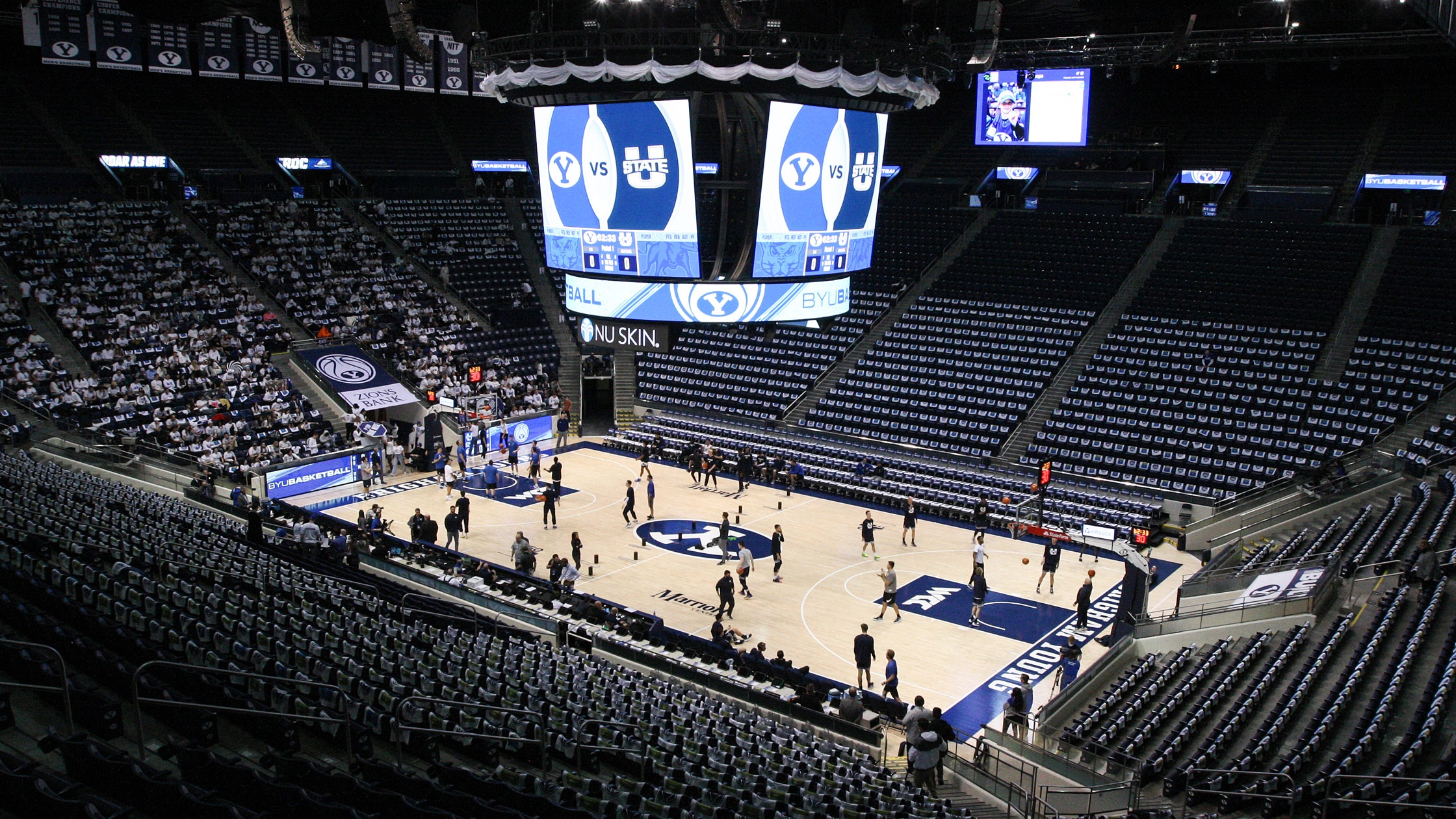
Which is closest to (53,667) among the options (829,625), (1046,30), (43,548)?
(43,548)

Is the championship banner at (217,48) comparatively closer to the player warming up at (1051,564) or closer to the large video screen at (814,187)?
the large video screen at (814,187)

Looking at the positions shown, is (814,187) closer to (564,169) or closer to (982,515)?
(564,169)

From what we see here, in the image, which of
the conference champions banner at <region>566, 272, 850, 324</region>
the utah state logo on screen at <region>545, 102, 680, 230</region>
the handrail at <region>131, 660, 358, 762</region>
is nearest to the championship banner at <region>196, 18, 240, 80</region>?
the utah state logo on screen at <region>545, 102, 680, 230</region>

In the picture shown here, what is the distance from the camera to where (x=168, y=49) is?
37.3 metres

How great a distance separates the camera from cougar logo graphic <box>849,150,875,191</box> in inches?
686

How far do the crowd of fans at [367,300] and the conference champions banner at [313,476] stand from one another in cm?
592

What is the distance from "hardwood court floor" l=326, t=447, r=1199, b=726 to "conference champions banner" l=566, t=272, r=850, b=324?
6.11 metres

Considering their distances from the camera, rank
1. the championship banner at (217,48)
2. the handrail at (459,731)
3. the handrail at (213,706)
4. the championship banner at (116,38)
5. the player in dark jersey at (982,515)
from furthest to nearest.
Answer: the championship banner at (217,48) → the championship banner at (116,38) → the player in dark jersey at (982,515) → the handrail at (459,731) → the handrail at (213,706)

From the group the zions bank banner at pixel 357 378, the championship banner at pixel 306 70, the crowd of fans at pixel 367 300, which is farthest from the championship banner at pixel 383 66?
the zions bank banner at pixel 357 378

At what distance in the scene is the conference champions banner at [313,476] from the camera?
27.3 m

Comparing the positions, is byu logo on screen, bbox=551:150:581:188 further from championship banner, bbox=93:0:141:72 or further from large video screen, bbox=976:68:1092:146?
championship banner, bbox=93:0:141:72

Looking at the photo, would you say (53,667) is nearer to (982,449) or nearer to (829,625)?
(829,625)

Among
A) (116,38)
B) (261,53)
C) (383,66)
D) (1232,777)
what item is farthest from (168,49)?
(1232,777)

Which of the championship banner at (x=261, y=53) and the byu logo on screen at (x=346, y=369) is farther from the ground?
the championship banner at (x=261, y=53)
